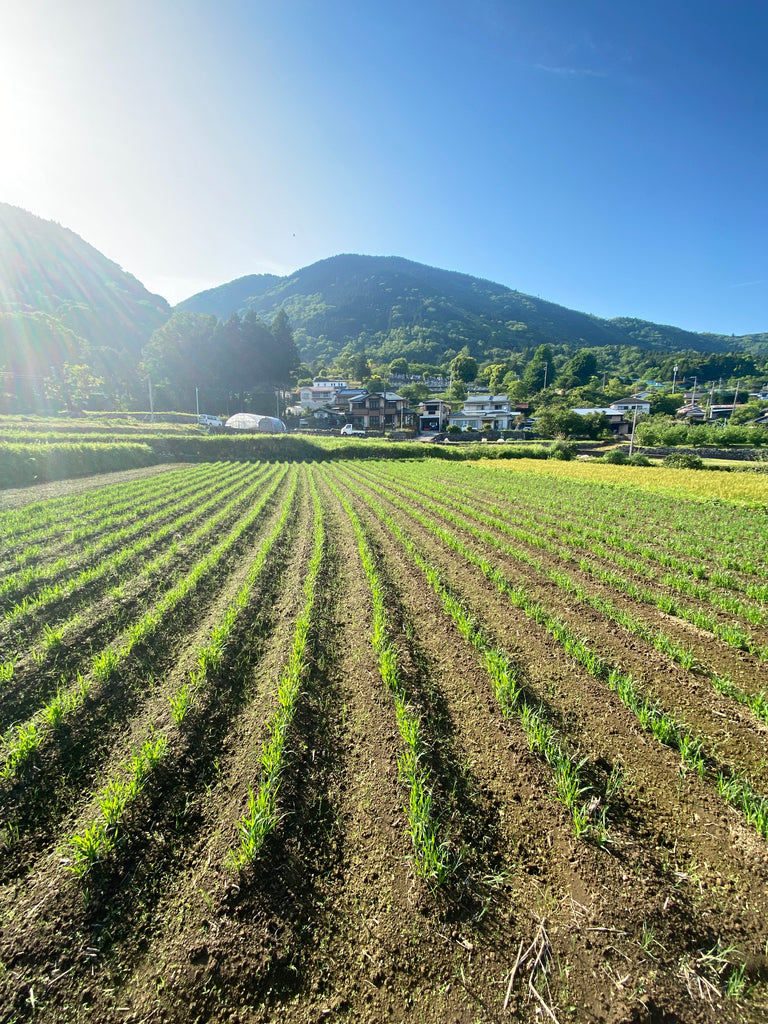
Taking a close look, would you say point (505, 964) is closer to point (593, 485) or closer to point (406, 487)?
point (406, 487)

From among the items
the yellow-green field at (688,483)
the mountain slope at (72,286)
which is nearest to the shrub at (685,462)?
the yellow-green field at (688,483)

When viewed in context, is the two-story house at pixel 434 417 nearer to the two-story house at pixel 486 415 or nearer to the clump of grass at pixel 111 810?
the two-story house at pixel 486 415

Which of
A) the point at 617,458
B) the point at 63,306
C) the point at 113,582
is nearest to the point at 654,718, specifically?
the point at 113,582

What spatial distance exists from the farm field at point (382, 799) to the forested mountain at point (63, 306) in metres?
59.8

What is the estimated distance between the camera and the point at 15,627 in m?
5.38

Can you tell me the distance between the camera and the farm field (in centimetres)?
193

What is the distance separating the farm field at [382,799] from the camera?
6.33 feet

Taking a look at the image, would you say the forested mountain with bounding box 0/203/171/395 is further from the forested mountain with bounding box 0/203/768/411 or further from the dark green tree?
the dark green tree

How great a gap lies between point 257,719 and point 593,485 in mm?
19684

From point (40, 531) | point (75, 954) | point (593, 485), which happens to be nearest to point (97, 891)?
point (75, 954)

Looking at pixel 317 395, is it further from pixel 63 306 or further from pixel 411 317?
pixel 411 317

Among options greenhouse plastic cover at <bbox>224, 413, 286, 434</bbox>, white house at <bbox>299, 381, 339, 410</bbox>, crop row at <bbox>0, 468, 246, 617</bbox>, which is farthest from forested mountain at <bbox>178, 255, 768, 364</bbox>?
crop row at <bbox>0, 468, 246, 617</bbox>

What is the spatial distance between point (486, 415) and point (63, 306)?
A: 92.0 m

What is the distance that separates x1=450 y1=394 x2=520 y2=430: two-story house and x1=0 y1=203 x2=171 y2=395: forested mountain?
170 ft
